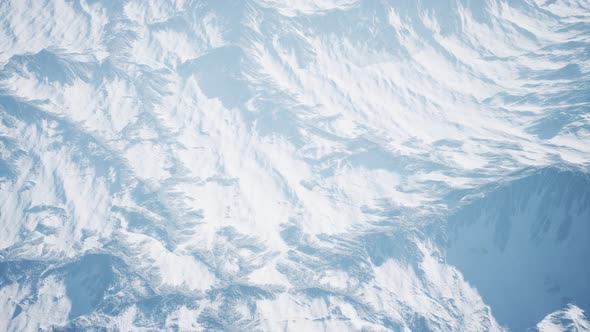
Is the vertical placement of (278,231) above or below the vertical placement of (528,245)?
below

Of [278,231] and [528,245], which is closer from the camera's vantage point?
[528,245]

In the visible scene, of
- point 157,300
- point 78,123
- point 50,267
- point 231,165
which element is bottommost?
point 50,267

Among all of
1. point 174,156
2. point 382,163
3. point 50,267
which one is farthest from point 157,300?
point 382,163

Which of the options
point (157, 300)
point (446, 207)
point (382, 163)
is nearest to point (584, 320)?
point (446, 207)

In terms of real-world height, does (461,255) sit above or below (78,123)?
above

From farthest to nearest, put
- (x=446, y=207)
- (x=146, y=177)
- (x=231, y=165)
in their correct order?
(x=231, y=165) < (x=146, y=177) < (x=446, y=207)

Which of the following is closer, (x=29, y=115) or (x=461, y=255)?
(x=461, y=255)

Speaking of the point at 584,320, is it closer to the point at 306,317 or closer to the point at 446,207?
the point at 446,207

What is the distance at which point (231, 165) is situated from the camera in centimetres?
19425

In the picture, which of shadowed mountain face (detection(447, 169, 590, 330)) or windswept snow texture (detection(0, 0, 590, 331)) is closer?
shadowed mountain face (detection(447, 169, 590, 330))

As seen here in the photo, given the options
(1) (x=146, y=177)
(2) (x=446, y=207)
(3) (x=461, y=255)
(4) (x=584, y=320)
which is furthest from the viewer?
(1) (x=146, y=177)

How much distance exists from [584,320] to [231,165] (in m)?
121

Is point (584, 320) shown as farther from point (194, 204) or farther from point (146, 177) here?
point (146, 177)

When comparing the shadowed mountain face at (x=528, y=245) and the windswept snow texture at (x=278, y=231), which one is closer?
the shadowed mountain face at (x=528, y=245)
